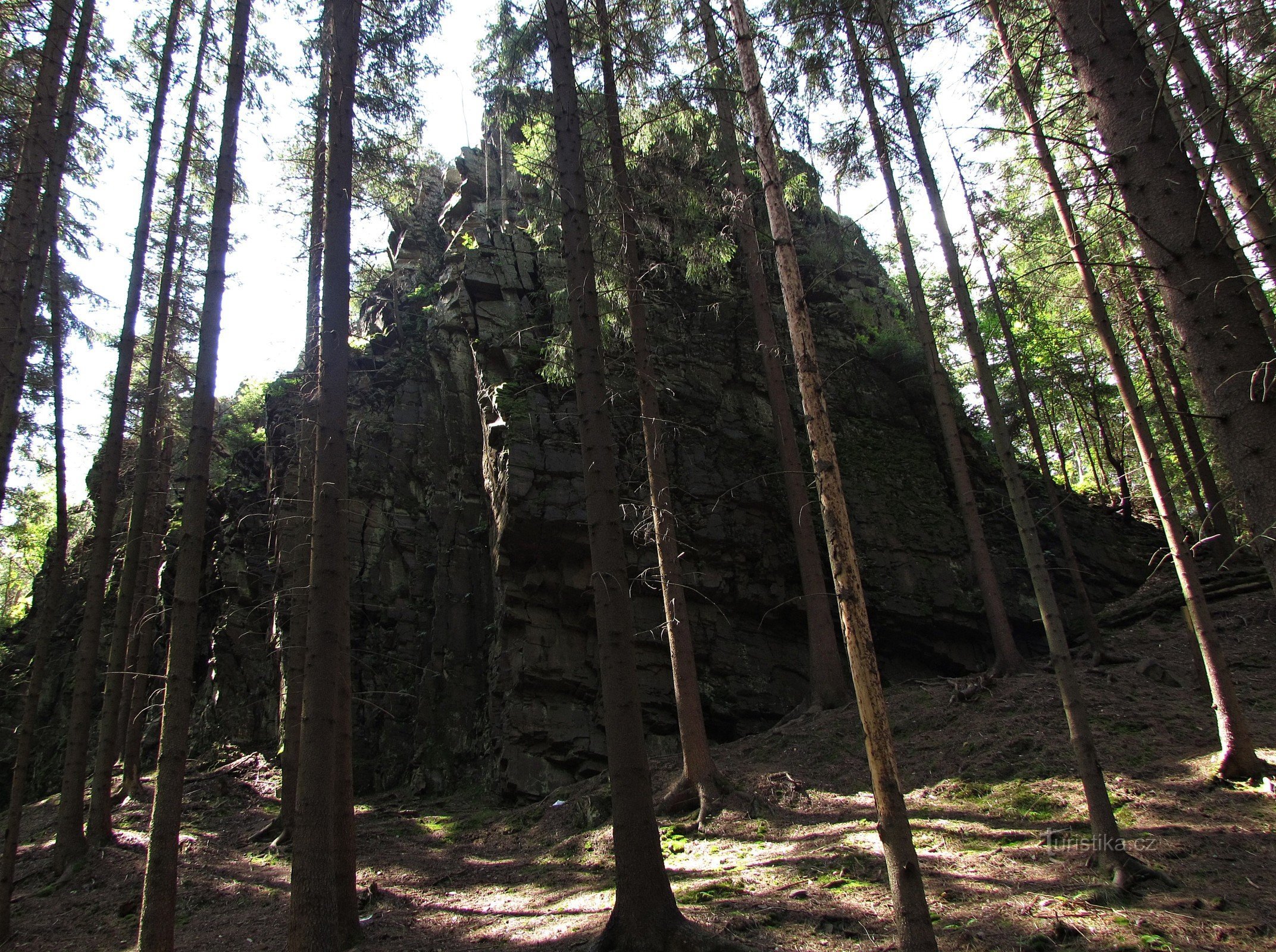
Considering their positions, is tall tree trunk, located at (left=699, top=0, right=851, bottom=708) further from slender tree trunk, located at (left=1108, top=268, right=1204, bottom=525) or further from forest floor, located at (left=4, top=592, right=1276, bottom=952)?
slender tree trunk, located at (left=1108, top=268, right=1204, bottom=525)

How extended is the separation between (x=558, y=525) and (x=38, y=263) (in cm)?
888

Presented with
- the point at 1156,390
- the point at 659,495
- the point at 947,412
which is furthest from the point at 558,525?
the point at 1156,390

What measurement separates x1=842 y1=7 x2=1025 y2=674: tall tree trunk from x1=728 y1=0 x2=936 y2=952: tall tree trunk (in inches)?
260

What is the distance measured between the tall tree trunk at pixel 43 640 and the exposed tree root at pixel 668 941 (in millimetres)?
8029

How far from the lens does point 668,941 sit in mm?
5797

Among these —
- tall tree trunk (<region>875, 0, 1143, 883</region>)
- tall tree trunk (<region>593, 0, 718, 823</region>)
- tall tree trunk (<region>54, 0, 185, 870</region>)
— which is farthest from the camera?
tall tree trunk (<region>54, 0, 185, 870</region>)

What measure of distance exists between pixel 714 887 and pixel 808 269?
1744 centimetres

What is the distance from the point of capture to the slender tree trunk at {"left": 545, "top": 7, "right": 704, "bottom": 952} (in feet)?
19.6

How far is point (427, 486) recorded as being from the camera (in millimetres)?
17125

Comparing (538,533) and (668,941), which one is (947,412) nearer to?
(538,533)

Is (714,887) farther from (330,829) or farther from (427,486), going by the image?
(427,486)

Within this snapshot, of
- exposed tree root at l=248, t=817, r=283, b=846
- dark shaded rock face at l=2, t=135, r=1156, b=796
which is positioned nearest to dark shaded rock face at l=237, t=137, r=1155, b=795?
dark shaded rock face at l=2, t=135, r=1156, b=796

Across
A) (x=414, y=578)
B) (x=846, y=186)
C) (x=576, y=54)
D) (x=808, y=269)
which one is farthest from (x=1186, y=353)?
(x=808, y=269)

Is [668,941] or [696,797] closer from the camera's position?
[668,941]
